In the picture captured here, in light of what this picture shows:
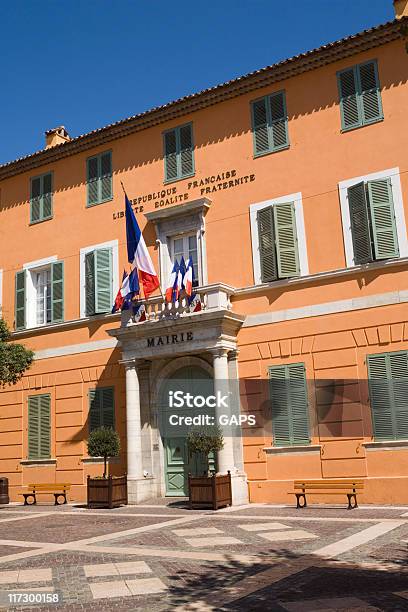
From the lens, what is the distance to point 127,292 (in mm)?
18422

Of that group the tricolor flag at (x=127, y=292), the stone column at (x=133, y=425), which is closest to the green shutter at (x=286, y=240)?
the tricolor flag at (x=127, y=292)

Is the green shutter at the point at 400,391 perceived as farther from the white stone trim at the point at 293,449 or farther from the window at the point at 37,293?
the window at the point at 37,293

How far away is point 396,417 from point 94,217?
1157 cm

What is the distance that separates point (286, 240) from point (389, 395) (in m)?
4.86

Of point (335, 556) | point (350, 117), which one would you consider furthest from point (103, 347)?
point (335, 556)

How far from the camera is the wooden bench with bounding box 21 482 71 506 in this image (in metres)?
19.2

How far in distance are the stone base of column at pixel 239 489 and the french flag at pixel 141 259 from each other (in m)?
5.62

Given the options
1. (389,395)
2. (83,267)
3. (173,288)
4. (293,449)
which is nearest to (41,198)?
(83,267)

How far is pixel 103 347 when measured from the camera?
20.2 m

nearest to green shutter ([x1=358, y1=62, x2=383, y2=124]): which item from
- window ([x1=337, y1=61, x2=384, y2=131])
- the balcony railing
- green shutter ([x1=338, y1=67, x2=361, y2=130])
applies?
window ([x1=337, y1=61, x2=384, y2=131])

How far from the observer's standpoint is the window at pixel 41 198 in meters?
22.7

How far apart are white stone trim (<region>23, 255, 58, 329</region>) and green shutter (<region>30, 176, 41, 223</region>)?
5.32 ft

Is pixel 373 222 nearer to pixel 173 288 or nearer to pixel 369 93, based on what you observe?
pixel 369 93

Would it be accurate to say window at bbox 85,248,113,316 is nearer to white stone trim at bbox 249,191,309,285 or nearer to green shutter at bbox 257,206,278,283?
white stone trim at bbox 249,191,309,285
